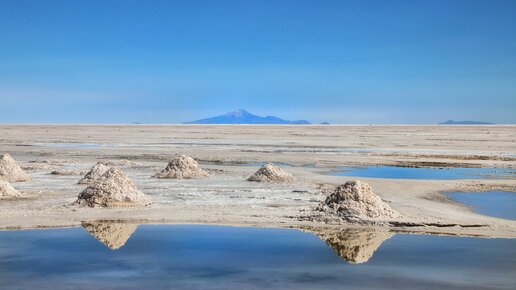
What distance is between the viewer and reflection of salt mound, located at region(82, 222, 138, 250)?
10.4 meters

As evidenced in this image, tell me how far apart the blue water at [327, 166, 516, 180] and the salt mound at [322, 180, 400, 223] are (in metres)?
10.2

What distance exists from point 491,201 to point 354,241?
725 cm

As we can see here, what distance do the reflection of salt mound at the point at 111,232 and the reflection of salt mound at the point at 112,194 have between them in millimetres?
1992

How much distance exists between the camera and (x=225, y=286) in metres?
7.60

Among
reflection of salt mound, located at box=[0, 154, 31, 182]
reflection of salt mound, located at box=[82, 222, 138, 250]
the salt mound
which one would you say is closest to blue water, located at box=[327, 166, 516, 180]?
the salt mound

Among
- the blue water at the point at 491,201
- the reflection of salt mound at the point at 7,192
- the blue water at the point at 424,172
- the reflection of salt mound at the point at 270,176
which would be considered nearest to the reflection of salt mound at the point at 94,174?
the reflection of salt mound at the point at 7,192

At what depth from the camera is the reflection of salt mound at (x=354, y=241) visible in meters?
9.47

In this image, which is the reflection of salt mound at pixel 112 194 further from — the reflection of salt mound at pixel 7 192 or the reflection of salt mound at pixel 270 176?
the reflection of salt mound at pixel 270 176

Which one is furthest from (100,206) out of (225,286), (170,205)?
(225,286)

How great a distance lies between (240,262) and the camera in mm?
9023

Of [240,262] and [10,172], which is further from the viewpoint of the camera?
[10,172]

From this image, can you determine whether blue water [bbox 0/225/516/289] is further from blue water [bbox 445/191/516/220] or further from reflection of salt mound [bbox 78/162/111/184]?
reflection of salt mound [bbox 78/162/111/184]

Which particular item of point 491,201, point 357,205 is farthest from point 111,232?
point 491,201

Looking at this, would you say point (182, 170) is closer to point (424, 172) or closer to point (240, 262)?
point (424, 172)
